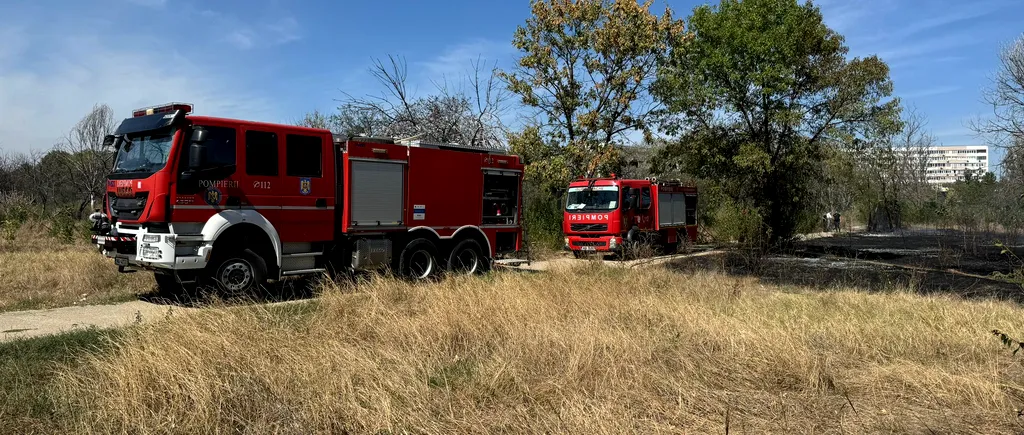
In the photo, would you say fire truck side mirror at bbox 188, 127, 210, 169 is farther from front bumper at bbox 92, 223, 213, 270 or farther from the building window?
front bumper at bbox 92, 223, 213, 270

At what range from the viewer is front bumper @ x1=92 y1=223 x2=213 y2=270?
920 cm

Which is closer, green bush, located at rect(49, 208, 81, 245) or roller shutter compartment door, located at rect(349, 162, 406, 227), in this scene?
roller shutter compartment door, located at rect(349, 162, 406, 227)

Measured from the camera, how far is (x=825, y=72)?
2428cm

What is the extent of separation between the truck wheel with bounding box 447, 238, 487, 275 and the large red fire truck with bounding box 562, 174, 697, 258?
247 inches

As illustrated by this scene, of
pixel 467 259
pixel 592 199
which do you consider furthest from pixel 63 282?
pixel 592 199

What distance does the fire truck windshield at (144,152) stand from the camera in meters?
9.44

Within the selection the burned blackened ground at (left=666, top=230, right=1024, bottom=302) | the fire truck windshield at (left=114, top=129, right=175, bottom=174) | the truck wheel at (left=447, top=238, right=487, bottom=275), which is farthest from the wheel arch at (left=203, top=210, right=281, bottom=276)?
the burned blackened ground at (left=666, top=230, right=1024, bottom=302)

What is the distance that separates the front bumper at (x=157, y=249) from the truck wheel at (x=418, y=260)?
362cm

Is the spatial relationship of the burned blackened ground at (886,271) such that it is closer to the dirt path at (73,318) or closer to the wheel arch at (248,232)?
the wheel arch at (248,232)

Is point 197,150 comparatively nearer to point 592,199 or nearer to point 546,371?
point 546,371

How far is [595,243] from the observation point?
19.7 meters

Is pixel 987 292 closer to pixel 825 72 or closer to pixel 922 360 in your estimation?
pixel 922 360

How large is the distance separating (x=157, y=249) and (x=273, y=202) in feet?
5.79

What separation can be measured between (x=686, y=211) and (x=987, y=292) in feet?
41.4
